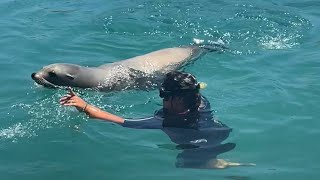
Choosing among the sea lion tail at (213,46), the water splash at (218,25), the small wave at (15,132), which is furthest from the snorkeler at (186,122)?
the water splash at (218,25)

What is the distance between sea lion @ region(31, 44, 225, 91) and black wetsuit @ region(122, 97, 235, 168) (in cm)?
232

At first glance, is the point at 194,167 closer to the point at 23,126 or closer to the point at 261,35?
the point at 23,126

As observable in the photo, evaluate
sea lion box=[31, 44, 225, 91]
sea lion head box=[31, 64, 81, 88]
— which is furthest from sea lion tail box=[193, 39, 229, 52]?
sea lion head box=[31, 64, 81, 88]

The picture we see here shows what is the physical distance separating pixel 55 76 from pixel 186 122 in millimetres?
3002

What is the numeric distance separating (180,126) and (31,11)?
9.41 metres

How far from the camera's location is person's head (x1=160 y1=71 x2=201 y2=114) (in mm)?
5694

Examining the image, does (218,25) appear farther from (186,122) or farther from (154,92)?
(186,122)

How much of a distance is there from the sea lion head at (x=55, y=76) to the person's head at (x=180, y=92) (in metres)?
2.79

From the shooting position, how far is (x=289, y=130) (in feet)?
22.3

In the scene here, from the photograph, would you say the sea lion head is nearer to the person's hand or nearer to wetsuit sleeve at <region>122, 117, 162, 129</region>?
the person's hand

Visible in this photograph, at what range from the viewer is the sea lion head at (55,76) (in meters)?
8.09

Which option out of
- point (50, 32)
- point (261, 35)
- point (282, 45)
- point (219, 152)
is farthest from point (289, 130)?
point (50, 32)

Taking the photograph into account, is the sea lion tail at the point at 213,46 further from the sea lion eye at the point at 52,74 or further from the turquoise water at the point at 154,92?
the sea lion eye at the point at 52,74

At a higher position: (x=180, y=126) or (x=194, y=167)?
(x=180, y=126)
